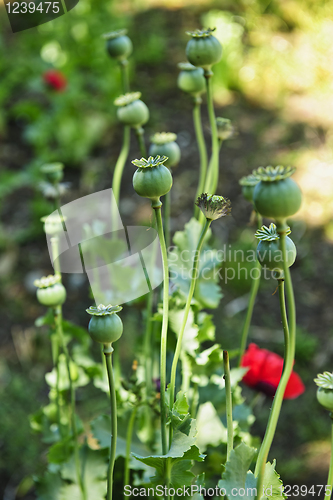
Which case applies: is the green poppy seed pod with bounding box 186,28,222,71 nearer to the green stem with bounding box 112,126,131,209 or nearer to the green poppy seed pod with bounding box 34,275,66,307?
the green stem with bounding box 112,126,131,209

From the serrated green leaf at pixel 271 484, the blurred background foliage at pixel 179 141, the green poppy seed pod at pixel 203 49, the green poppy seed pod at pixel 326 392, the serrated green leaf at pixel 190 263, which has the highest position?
the green poppy seed pod at pixel 203 49

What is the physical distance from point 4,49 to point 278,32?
4.15 feet

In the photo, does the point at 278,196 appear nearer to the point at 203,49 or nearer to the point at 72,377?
the point at 203,49

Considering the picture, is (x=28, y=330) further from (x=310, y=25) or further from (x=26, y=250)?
(x=310, y=25)

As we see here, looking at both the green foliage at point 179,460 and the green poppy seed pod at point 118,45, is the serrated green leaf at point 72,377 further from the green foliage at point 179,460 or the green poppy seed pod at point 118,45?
the green poppy seed pod at point 118,45

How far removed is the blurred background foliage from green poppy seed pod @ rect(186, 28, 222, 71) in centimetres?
79

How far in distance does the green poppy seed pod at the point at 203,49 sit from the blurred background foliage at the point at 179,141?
0.79 meters

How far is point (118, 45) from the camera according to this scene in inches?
24.1

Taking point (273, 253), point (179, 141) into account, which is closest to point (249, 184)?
point (273, 253)

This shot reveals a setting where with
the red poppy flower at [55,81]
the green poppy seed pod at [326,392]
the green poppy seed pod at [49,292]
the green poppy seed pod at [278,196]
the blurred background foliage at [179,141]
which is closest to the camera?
the green poppy seed pod at [278,196]

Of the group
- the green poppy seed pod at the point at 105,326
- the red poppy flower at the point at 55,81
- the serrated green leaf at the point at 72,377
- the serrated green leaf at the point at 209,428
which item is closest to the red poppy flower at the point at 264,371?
→ the serrated green leaf at the point at 209,428

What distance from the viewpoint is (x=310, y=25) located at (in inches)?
82.5

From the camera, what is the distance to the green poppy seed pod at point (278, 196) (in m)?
0.30

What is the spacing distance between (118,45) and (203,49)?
0.58 feet
